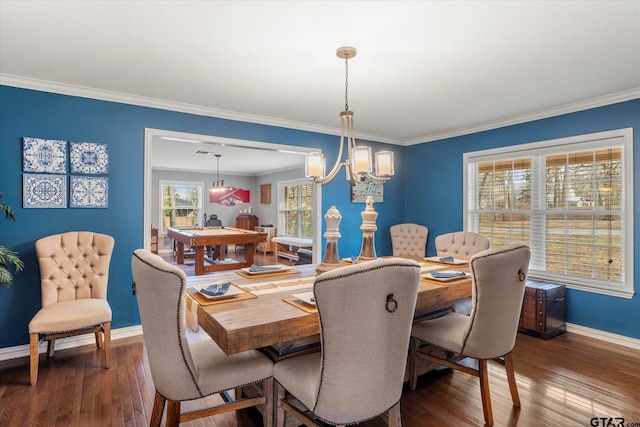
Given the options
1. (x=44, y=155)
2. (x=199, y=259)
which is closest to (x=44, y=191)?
(x=44, y=155)

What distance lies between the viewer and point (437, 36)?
221 cm

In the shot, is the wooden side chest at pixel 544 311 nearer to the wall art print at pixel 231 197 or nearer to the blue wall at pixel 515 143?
the blue wall at pixel 515 143

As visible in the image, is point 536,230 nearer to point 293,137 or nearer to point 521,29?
point 521,29

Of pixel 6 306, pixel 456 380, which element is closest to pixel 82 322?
pixel 6 306

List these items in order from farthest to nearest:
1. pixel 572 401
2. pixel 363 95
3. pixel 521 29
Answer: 1. pixel 363 95
2. pixel 572 401
3. pixel 521 29

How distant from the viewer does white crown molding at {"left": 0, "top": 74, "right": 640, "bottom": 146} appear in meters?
3.03

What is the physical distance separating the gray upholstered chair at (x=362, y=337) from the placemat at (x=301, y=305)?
0.83ft

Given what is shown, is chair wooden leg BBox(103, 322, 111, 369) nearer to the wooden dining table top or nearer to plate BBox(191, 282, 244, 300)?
the wooden dining table top

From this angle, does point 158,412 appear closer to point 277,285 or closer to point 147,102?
point 277,285

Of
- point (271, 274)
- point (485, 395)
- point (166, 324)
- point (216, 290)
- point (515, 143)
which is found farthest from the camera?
point (515, 143)

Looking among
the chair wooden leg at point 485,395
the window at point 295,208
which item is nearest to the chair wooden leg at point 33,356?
the chair wooden leg at point 485,395

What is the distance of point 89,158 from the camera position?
3250 mm

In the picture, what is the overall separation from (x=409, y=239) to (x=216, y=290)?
384 centimetres

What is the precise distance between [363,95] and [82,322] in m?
3.10
